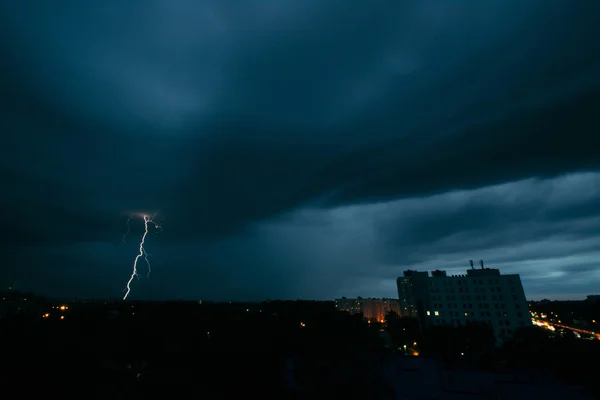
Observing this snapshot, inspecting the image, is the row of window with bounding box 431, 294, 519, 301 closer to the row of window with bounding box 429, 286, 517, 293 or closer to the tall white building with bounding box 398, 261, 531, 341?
the tall white building with bounding box 398, 261, 531, 341

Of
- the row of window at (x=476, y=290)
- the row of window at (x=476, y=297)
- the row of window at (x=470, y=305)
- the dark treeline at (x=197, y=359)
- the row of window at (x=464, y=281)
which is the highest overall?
the row of window at (x=464, y=281)

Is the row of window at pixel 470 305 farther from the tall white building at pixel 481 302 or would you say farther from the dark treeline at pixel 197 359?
the dark treeline at pixel 197 359

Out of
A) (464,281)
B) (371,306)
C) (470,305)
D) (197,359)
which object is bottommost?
(197,359)

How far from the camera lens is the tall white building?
71188 millimetres

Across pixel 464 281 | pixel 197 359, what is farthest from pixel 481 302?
pixel 197 359

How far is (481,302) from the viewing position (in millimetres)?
75375

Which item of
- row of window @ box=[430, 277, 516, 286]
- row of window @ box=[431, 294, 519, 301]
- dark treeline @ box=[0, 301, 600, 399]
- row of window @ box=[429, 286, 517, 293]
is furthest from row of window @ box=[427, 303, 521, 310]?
dark treeline @ box=[0, 301, 600, 399]

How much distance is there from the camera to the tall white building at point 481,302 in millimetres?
71188

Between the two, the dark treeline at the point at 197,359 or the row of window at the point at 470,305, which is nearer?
the dark treeline at the point at 197,359

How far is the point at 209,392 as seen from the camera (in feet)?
65.3

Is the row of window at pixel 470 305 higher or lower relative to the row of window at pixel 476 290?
lower

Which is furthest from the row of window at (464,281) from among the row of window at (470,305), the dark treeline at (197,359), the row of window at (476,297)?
the dark treeline at (197,359)

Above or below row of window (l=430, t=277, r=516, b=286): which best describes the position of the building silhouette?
below

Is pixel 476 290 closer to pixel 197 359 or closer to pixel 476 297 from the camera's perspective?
pixel 476 297
